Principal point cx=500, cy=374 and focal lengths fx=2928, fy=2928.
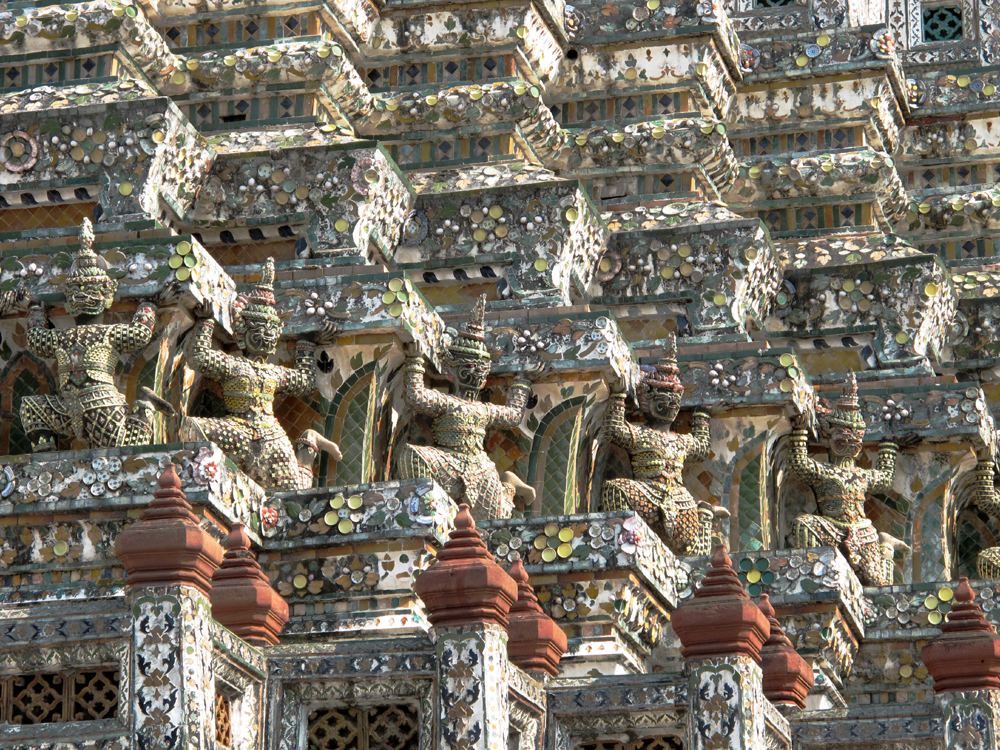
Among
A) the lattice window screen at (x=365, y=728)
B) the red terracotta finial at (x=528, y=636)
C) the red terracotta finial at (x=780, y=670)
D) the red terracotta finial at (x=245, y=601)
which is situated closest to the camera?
the lattice window screen at (x=365, y=728)

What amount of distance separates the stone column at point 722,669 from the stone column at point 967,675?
299 cm

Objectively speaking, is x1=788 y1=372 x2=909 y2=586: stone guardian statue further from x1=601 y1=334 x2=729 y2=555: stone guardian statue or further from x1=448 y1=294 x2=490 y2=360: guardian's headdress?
x1=448 y1=294 x2=490 y2=360: guardian's headdress

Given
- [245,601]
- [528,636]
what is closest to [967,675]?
[528,636]

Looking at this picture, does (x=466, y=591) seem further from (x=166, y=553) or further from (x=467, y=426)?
(x=467, y=426)

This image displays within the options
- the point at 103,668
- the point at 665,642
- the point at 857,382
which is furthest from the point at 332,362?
the point at 857,382

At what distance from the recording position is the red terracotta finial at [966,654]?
86.6 feet

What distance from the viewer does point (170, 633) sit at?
69.4 ft

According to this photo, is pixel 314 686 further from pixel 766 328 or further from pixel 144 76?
pixel 766 328

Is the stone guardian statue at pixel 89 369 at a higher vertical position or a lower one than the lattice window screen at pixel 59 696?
higher

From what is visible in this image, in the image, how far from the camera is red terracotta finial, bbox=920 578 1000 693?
26.4 meters

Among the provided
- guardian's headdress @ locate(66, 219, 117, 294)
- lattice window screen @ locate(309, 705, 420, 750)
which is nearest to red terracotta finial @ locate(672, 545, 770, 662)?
lattice window screen @ locate(309, 705, 420, 750)

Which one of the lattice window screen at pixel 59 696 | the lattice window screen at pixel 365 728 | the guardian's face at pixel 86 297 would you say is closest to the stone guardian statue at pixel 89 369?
the guardian's face at pixel 86 297

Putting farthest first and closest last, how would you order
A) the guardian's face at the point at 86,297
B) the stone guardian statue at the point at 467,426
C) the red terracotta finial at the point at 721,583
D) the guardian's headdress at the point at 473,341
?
1. the guardian's headdress at the point at 473,341
2. the stone guardian statue at the point at 467,426
3. the guardian's face at the point at 86,297
4. the red terracotta finial at the point at 721,583

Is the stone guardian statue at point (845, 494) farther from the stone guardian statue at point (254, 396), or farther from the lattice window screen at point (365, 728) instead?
the lattice window screen at point (365, 728)
